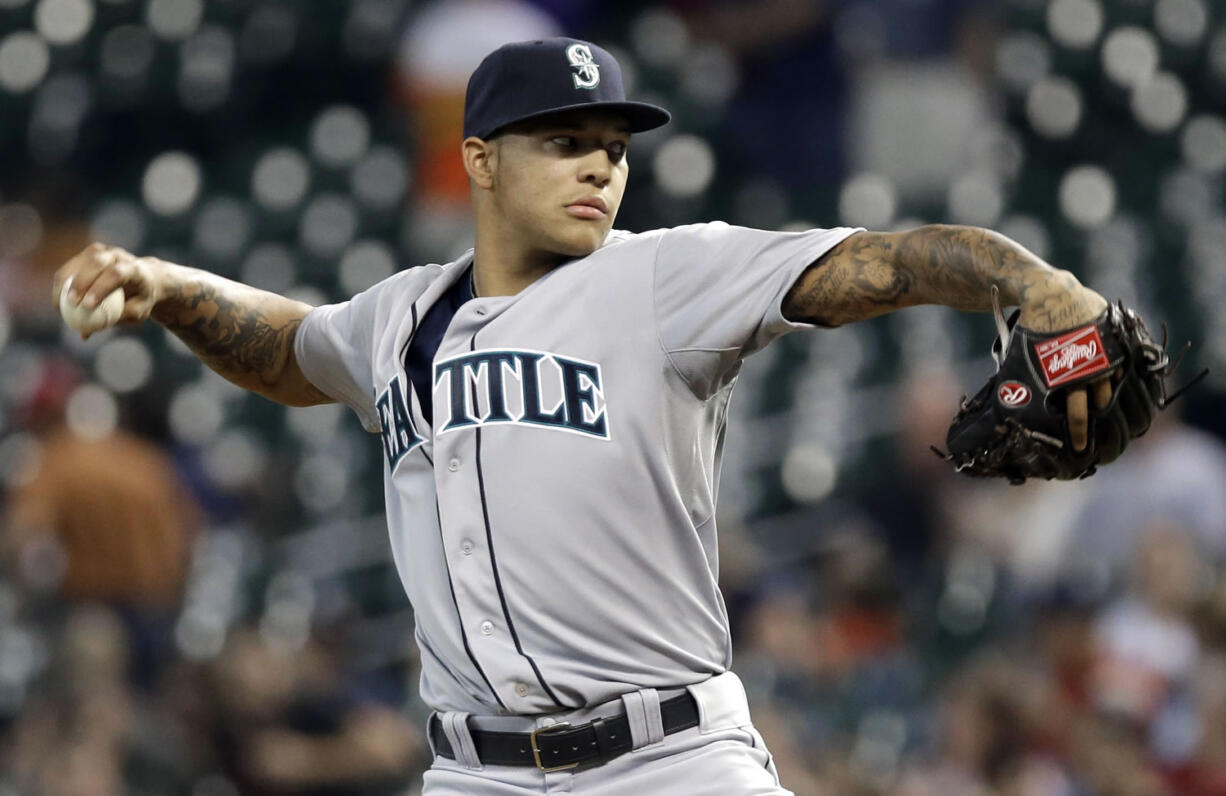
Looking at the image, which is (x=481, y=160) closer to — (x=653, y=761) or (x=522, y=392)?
(x=522, y=392)

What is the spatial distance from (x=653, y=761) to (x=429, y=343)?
69cm

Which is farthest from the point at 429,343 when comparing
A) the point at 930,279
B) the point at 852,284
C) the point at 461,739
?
the point at 930,279

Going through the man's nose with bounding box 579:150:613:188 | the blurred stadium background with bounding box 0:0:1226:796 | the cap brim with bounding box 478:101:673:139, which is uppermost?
the cap brim with bounding box 478:101:673:139

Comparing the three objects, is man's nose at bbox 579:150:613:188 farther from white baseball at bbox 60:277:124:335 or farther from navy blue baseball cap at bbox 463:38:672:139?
white baseball at bbox 60:277:124:335

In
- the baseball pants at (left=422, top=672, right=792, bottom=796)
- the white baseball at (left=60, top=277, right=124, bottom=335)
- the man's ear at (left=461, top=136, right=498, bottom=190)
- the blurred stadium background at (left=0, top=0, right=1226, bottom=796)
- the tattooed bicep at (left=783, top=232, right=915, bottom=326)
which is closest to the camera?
the tattooed bicep at (left=783, top=232, right=915, bottom=326)

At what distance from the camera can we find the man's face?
2.56m

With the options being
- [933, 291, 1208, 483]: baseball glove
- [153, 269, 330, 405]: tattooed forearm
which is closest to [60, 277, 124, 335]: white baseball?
[153, 269, 330, 405]: tattooed forearm

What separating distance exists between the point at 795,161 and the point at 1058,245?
3.42 ft

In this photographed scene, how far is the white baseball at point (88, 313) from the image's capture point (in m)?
2.49

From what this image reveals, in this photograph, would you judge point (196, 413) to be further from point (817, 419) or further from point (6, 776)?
point (817, 419)

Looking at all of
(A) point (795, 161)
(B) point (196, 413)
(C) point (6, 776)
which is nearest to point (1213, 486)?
(A) point (795, 161)

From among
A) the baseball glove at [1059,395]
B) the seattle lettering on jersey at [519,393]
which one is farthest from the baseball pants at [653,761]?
the baseball glove at [1059,395]

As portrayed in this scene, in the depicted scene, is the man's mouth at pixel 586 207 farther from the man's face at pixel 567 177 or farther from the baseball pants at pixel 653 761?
the baseball pants at pixel 653 761

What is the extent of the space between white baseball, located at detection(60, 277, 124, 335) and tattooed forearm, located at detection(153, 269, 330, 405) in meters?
0.28
